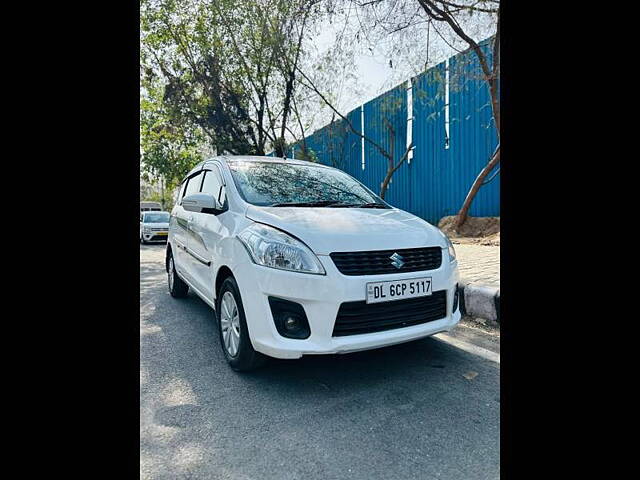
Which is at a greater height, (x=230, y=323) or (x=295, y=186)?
(x=295, y=186)

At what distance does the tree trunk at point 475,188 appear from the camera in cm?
Result: 804

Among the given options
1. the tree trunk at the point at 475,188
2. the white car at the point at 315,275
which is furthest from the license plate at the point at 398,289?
the tree trunk at the point at 475,188

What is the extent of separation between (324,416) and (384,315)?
2.11 feet

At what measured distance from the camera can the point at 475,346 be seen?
3.01 m

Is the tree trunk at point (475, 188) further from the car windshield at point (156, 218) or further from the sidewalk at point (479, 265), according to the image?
the car windshield at point (156, 218)

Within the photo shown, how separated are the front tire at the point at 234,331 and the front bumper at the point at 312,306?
12 centimetres

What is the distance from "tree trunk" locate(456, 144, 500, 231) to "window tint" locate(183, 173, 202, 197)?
6.14 m

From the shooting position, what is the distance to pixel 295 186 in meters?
3.18

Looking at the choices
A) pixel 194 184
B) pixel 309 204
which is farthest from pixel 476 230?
pixel 309 204

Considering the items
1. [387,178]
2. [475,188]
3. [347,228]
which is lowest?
[347,228]

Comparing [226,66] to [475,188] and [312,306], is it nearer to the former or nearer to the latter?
[475,188]
